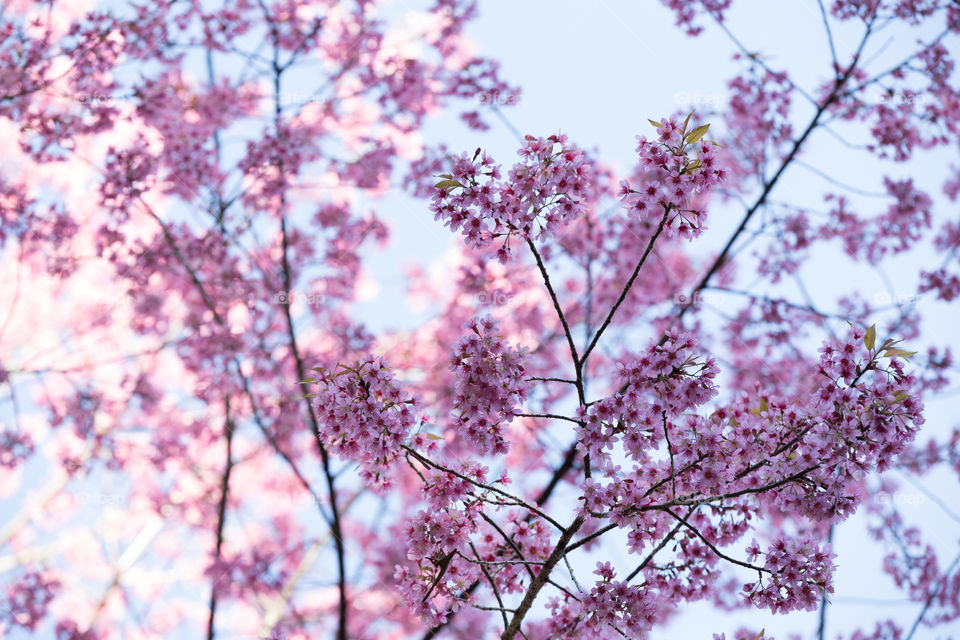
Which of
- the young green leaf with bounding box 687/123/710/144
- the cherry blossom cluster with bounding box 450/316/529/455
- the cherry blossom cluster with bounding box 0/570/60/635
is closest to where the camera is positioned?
the young green leaf with bounding box 687/123/710/144

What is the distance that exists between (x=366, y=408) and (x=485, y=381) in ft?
1.96

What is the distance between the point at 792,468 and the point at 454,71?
689 centimetres


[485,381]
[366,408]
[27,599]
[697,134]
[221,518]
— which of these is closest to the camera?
[697,134]

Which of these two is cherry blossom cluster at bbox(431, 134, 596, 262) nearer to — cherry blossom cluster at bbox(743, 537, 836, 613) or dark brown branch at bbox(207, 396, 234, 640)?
cherry blossom cluster at bbox(743, 537, 836, 613)

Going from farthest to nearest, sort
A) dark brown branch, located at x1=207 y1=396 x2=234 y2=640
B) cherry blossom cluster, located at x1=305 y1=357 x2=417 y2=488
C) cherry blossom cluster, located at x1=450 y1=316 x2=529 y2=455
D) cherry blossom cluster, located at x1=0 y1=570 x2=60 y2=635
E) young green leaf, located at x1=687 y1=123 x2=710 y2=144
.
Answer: cherry blossom cluster, located at x1=0 y1=570 x2=60 y2=635, dark brown branch, located at x1=207 y1=396 x2=234 y2=640, cherry blossom cluster, located at x1=450 y1=316 x2=529 y2=455, cherry blossom cluster, located at x1=305 y1=357 x2=417 y2=488, young green leaf, located at x1=687 y1=123 x2=710 y2=144

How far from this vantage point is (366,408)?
3.50m

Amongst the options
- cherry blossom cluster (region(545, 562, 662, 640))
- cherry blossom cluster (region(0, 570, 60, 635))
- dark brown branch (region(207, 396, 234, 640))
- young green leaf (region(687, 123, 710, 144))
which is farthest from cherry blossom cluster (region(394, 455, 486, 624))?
cherry blossom cluster (region(0, 570, 60, 635))

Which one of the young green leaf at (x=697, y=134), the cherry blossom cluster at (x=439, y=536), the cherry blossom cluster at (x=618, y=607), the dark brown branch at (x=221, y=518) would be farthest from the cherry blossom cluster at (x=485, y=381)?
the dark brown branch at (x=221, y=518)

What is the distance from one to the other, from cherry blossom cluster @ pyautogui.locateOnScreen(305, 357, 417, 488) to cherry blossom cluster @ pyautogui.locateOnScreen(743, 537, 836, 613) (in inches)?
72.7

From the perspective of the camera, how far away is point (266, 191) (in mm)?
8148

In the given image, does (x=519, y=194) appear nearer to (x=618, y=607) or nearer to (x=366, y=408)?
(x=366, y=408)

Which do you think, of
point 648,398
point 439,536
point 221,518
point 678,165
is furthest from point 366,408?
point 221,518

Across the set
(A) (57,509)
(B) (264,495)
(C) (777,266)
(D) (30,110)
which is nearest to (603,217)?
(C) (777,266)

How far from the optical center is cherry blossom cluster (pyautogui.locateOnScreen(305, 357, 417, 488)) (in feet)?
11.5
